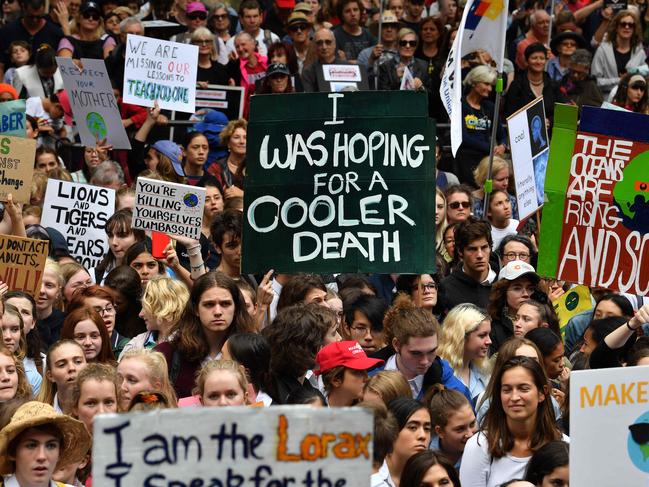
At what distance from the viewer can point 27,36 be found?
17.7 m

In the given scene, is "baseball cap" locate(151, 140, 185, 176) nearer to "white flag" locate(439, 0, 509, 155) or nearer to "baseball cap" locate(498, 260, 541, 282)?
"white flag" locate(439, 0, 509, 155)

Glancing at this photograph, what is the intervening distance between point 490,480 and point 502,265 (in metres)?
4.78

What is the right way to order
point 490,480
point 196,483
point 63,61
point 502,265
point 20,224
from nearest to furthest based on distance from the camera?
point 196,483
point 490,480
point 20,224
point 502,265
point 63,61

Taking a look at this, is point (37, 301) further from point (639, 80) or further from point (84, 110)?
point (639, 80)

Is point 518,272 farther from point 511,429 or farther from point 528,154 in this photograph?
point 511,429

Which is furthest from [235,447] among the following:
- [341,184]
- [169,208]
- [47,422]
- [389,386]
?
[169,208]

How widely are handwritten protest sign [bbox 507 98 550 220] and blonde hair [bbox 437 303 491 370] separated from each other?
12.3 ft

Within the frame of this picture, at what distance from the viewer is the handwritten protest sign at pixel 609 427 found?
21.5 ft

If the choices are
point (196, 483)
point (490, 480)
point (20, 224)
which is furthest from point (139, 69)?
point (196, 483)

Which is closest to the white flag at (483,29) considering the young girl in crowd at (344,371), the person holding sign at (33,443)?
the young girl in crowd at (344,371)

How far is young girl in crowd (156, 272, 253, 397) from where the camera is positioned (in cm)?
888

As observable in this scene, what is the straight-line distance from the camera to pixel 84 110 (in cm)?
1475

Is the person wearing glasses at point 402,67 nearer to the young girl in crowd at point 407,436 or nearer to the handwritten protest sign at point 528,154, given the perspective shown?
the handwritten protest sign at point 528,154

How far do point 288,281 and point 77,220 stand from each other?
2.76m
